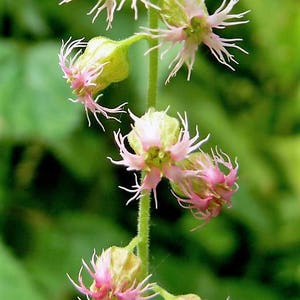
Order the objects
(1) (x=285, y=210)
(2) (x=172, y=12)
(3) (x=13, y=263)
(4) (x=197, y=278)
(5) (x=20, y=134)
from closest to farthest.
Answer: (2) (x=172, y=12)
(3) (x=13, y=263)
(5) (x=20, y=134)
(4) (x=197, y=278)
(1) (x=285, y=210)

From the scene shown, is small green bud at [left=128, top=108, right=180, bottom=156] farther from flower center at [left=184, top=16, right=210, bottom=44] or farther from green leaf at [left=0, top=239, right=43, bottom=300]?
green leaf at [left=0, top=239, right=43, bottom=300]

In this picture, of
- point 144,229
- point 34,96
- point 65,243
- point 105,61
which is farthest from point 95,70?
point 65,243

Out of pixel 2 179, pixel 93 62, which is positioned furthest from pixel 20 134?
pixel 93 62

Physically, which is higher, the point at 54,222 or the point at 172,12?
the point at 54,222

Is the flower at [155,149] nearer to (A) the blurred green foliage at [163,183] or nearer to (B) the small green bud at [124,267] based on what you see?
(B) the small green bud at [124,267]

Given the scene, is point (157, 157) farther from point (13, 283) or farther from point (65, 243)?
point (65, 243)

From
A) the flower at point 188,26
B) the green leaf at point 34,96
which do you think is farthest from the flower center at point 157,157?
the green leaf at point 34,96

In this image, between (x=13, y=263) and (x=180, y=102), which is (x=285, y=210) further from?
(x=13, y=263)
